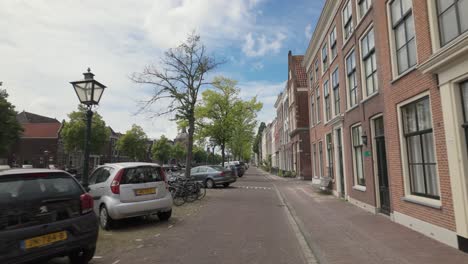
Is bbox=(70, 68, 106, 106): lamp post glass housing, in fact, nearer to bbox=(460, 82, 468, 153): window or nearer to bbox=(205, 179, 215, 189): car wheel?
bbox=(460, 82, 468, 153): window

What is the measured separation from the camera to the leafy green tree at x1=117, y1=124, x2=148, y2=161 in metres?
52.8

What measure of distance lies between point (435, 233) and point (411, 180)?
1.55m

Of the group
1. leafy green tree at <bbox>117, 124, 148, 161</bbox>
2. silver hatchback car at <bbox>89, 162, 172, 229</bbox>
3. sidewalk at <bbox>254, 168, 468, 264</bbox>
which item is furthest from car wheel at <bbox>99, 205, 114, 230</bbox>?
leafy green tree at <bbox>117, 124, 148, 161</bbox>

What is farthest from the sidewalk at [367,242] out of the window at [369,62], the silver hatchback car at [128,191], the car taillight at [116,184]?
the car taillight at [116,184]

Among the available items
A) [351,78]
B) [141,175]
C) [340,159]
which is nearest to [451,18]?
[351,78]

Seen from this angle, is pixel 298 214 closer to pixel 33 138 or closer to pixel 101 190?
pixel 101 190

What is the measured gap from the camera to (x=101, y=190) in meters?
7.49

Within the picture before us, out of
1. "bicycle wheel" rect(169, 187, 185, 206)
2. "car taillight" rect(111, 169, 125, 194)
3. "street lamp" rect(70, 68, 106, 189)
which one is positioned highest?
"street lamp" rect(70, 68, 106, 189)

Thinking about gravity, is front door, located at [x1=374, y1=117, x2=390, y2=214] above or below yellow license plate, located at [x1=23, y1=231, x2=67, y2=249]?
above

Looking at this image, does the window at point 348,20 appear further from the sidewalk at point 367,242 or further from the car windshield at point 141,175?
the car windshield at point 141,175

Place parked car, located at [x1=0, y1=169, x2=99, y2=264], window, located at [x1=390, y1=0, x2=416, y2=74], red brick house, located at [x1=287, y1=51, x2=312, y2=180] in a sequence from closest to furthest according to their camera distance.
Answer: parked car, located at [x1=0, y1=169, x2=99, y2=264], window, located at [x1=390, y1=0, x2=416, y2=74], red brick house, located at [x1=287, y1=51, x2=312, y2=180]

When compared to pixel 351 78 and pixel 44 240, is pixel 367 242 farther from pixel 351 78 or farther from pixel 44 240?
pixel 351 78

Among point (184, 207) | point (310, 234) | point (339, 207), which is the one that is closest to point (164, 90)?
point (184, 207)

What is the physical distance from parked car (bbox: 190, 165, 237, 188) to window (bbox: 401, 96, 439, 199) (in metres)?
12.8
